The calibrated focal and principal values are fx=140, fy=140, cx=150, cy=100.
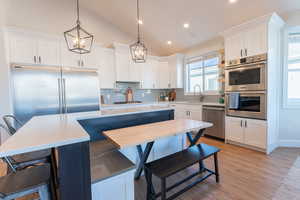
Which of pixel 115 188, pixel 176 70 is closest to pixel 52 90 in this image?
pixel 115 188

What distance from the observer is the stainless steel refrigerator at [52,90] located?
118 inches

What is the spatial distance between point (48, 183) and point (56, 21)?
164 inches

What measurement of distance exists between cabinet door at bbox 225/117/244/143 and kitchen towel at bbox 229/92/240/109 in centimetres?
29

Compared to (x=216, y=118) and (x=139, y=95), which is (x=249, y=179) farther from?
(x=139, y=95)

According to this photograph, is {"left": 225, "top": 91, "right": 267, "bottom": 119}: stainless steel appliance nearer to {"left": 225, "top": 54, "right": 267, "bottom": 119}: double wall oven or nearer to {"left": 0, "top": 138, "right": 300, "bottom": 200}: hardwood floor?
{"left": 225, "top": 54, "right": 267, "bottom": 119}: double wall oven

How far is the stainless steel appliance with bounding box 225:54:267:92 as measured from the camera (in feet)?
9.24

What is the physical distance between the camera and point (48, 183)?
40.3 inches

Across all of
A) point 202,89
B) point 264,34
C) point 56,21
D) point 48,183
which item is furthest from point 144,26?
point 48,183

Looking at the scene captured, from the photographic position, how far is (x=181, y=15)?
3.57 m

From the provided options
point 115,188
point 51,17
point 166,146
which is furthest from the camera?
point 51,17

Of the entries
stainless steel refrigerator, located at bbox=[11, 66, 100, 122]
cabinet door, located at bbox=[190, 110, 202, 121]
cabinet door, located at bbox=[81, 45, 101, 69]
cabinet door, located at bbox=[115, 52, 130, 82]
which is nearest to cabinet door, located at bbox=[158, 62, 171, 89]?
cabinet door, located at bbox=[115, 52, 130, 82]

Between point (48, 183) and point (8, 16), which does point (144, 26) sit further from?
point (48, 183)

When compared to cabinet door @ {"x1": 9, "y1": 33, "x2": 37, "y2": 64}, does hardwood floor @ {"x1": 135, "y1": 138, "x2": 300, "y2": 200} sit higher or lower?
lower

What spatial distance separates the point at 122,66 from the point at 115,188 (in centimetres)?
366
